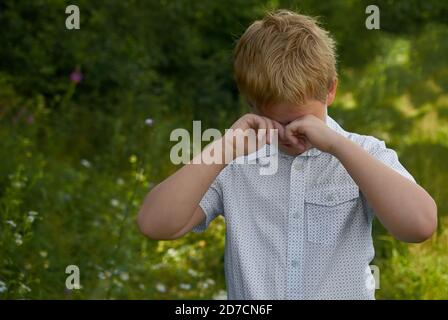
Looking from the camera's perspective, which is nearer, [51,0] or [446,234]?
[446,234]

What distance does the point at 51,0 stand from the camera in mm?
6531

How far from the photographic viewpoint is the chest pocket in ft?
7.82

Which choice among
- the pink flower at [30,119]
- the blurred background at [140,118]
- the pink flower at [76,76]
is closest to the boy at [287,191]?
the blurred background at [140,118]

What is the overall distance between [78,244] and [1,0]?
2566 mm

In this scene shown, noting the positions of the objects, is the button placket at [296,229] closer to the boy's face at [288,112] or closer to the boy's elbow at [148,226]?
the boy's face at [288,112]

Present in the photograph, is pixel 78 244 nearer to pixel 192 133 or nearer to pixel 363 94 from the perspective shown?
pixel 192 133

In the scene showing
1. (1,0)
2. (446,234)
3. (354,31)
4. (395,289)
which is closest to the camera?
(395,289)

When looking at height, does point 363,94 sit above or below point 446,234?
above

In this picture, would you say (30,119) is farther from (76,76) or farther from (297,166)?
(297,166)

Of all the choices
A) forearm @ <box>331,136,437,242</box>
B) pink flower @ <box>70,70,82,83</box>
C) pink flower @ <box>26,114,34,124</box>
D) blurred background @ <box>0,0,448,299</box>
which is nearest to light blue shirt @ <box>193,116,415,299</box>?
forearm @ <box>331,136,437,242</box>

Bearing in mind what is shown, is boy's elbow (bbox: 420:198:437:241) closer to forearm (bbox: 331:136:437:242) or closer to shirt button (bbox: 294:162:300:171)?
forearm (bbox: 331:136:437:242)

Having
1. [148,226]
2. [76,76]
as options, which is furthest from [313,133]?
[76,76]

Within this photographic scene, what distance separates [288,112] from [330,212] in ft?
0.95

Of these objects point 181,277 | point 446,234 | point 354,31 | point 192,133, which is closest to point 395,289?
point 446,234
